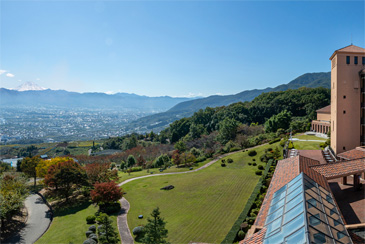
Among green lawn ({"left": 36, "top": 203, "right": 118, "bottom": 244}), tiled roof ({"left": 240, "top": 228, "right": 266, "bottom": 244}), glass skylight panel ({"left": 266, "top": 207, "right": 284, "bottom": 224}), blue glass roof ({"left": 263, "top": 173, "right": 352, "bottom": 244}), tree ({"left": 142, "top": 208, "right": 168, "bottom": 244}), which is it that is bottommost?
green lawn ({"left": 36, "top": 203, "right": 118, "bottom": 244})

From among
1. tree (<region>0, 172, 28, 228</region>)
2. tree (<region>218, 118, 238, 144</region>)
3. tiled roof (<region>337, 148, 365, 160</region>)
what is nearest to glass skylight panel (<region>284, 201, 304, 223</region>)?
tiled roof (<region>337, 148, 365, 160</region>)

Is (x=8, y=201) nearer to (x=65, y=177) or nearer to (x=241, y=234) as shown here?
(x=65, y=177)

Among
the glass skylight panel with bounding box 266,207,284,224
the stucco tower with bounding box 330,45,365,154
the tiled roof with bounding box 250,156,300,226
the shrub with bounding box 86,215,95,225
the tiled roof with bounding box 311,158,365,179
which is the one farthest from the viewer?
the stucco tower with bounding box 330,45,365,154

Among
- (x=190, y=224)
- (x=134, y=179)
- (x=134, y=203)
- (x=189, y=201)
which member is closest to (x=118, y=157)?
(x=134, y=179)

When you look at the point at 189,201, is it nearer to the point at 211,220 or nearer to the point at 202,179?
the point at 211,220

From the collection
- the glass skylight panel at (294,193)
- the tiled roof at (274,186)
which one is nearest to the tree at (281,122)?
the tiled roof at (274,186)

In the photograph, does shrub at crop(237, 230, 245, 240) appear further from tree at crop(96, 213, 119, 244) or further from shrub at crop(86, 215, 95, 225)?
shrub at crop(86, 215, 95, 225)
